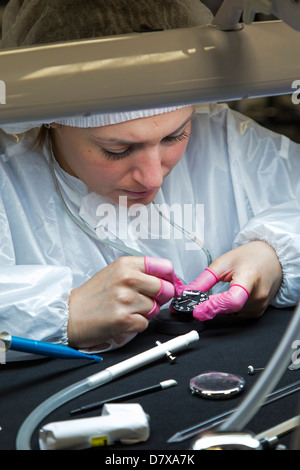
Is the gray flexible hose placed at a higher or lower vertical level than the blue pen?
higher

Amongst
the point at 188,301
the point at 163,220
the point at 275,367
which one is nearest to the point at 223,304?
the point at 188,301

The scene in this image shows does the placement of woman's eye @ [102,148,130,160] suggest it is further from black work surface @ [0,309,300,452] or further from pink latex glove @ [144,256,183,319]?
black work surface @ [0,309,300,452]

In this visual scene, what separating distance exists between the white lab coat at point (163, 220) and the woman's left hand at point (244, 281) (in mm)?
41

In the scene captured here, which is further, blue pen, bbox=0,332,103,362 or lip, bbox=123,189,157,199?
lip, bbox=123,189,157,199

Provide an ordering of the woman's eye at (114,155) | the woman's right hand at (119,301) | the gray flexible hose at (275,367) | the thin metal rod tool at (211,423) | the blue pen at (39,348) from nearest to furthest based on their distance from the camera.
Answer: the gray flexible hose at (275,367) → the thin metal rod tool at (211,423) → the blue pen at (39,348) → the woman's right hand at (119,301) → the woman's eye at (114,155)

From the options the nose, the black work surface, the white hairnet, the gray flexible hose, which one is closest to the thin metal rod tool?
the black work surface

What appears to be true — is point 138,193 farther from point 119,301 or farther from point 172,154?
point 119,301

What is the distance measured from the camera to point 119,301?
1.03 meters

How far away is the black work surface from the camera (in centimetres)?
73

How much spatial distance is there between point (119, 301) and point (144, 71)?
56cm

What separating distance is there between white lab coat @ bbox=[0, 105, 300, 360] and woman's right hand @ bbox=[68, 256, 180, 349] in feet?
0.09

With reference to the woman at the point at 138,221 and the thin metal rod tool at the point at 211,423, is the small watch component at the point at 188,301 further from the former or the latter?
the thin metal rod tool at the point at 211,423

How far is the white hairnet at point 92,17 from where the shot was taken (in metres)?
1.10

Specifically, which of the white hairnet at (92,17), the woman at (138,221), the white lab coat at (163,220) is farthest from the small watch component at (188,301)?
the white hairnet at (92,17)
